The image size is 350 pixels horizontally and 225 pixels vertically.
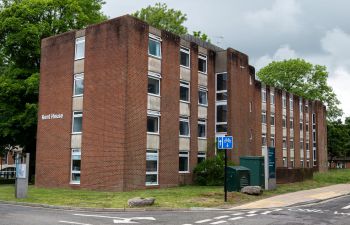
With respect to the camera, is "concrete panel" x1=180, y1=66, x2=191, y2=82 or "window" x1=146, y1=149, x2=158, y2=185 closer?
"window" x1=146, y1=149, x2=158, y2=185

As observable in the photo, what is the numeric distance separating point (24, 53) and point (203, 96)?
1464 cm

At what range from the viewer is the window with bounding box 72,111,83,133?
96.9 feet

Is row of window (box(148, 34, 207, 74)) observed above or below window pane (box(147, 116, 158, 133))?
above

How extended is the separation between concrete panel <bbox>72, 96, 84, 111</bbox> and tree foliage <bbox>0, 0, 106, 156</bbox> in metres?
5.69

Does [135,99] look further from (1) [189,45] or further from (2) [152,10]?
(2) [152,10]

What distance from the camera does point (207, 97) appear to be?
35.0 metres

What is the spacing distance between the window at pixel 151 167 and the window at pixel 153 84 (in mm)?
3854

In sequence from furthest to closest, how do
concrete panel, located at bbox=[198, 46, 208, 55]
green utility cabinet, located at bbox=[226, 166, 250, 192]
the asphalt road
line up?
concrete panel, located at bbox=[198, 46, 208, 55], green utility cabinet, located at bbox=[226, 166, 250, 192], the asphalt road

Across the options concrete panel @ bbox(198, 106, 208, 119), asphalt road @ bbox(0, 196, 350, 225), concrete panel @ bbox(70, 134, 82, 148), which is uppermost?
concrete panel @ bbox(198, 106, 208, 119)

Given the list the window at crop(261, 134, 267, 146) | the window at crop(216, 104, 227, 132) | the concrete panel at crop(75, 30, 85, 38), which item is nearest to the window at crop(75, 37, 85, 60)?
the concrete panel at crop(75, 30, 85, 38)

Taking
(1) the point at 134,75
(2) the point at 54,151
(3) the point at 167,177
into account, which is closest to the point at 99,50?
(1) the point at 134,75

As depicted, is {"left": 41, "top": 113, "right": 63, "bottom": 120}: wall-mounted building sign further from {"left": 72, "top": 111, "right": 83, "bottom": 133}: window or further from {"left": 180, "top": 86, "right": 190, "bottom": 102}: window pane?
{"left": 180, "top": 86, "right": 190, "bottom": 102}: window pane

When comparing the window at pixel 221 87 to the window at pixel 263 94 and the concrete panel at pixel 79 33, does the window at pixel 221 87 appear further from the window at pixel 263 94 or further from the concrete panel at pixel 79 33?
the window at pixel 263 94

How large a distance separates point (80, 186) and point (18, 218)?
13.8m
